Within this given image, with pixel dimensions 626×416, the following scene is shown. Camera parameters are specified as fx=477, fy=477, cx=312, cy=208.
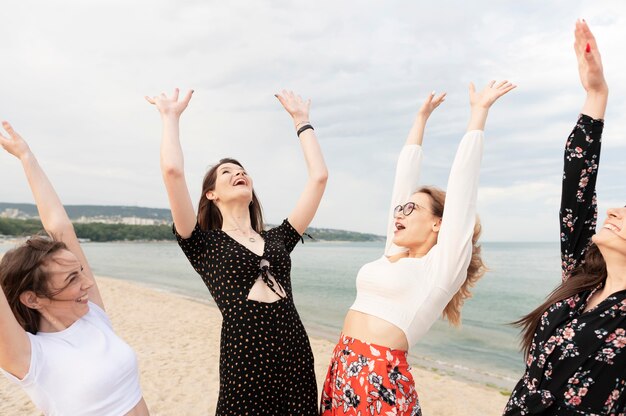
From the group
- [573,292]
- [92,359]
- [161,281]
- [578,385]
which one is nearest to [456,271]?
[573,292]

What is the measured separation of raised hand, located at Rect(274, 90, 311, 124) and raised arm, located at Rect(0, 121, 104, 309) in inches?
63.2

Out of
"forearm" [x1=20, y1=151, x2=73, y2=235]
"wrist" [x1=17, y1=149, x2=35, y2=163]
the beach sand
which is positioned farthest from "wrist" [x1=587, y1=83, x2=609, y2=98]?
the beach sand

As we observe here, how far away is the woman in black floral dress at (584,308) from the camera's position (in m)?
2.17

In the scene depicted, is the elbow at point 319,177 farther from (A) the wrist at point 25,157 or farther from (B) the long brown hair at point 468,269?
(A) the wrist at point 25,157

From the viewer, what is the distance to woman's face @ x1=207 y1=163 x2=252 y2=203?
10.2 feet

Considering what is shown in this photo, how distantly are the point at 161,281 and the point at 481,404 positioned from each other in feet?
82.1

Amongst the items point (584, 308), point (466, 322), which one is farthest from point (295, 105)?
point (466, 322)

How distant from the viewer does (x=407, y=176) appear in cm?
341

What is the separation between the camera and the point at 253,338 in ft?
8.80

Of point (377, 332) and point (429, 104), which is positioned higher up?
point (429, 104)

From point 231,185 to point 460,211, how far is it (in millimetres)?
1455

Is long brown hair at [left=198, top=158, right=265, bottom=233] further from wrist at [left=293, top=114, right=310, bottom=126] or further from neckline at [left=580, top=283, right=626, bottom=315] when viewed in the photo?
neckline at [left=580, top=283, right=626, bottom=315]

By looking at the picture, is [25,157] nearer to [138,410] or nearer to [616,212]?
[138,410]

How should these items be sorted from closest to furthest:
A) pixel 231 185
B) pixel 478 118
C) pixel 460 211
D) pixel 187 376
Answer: pixel 460 211 < pixel 478 118 < pixel 231 185 < pixel 187 376
